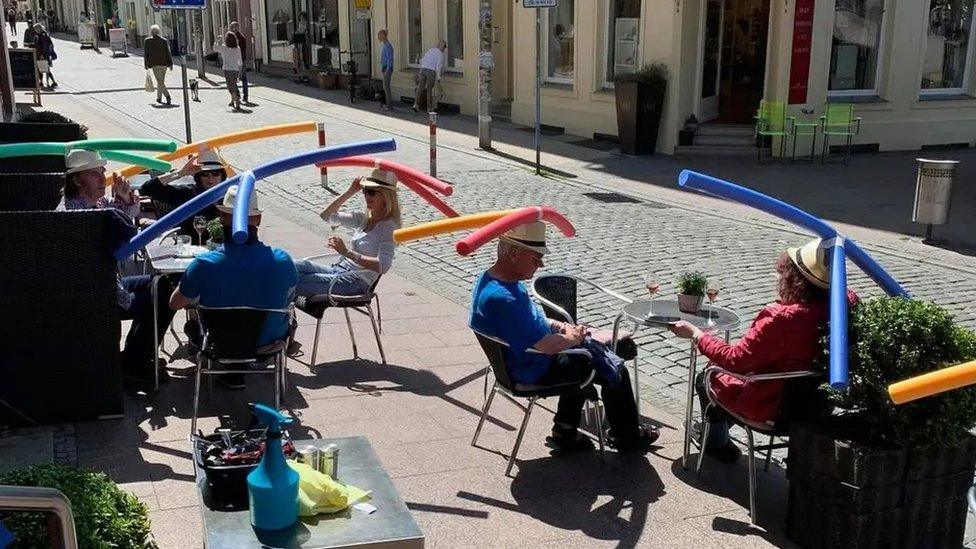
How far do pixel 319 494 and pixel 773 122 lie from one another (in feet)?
47.3

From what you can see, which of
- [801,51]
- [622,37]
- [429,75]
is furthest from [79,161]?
[429,75]

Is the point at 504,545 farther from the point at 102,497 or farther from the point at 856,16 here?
the point at 856,16

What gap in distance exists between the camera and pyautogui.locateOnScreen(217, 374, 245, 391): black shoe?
6336mm

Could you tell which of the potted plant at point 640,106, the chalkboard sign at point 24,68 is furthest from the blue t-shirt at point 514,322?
the chalkboard sign at point 24,68

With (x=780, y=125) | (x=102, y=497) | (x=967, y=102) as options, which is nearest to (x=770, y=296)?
(x=102, y=497)

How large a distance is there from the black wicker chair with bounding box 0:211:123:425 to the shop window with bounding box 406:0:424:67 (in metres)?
20.8

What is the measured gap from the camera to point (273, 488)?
3324 mm

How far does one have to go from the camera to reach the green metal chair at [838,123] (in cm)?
1641

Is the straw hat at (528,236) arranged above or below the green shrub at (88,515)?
above

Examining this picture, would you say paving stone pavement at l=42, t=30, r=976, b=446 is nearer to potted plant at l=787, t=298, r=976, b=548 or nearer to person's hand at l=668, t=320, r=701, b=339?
person's hand at l=668, t=320, r=701, b=339

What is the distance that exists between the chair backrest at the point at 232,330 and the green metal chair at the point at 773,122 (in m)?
12.5

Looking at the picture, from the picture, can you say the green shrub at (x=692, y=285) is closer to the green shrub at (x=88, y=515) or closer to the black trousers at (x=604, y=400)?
the black trousers at (x=604, y=400)

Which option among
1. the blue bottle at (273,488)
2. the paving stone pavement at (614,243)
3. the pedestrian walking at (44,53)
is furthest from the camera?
the pedestrian walking at (44,53)

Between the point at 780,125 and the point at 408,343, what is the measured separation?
432 inches
